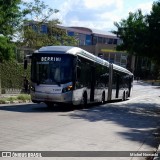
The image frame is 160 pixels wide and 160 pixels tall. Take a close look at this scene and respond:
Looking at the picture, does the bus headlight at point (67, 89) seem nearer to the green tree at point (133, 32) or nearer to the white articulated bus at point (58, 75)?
the white articulated bus at point (58, 75)

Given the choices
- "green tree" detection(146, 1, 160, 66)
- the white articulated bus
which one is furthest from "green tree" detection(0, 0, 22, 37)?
"green tree" detection(146, 1, 160, 66)

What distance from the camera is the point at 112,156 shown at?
30.3 ft

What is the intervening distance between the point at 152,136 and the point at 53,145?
4.81 meters

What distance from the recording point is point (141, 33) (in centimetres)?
2528

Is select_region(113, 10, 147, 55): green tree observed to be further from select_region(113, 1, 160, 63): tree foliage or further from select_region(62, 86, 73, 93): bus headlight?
select_region(62, 86, 73, 93): bus headlight

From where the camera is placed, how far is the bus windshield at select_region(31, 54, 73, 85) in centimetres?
1998

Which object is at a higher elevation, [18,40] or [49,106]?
[18,40]

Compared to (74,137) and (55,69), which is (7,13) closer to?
(55,69)

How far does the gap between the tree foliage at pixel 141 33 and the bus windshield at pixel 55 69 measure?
21.4ft

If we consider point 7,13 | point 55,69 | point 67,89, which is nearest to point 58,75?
point 55,69

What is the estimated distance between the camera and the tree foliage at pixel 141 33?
79.8 ft

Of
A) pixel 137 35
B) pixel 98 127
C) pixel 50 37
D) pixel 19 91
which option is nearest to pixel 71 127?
pixel 98 127

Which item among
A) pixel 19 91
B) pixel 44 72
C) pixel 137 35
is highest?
pixel 137 35

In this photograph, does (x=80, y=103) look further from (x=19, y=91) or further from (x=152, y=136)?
(x=19, y=91)
